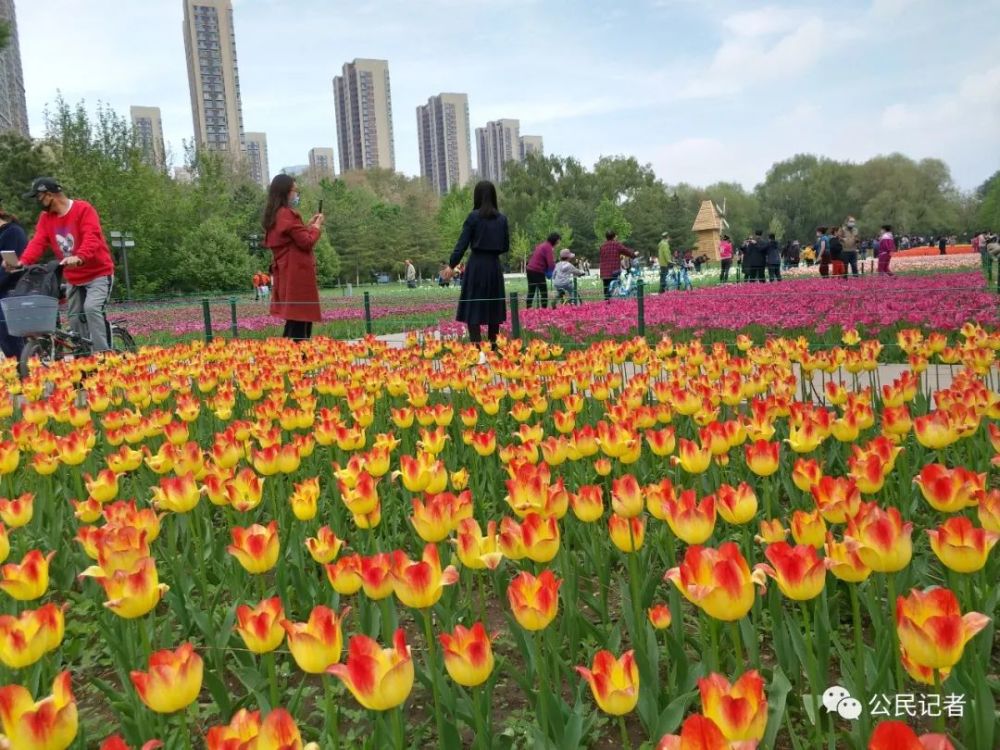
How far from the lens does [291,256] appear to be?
8008mm

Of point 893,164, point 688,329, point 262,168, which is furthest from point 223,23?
point 688,329

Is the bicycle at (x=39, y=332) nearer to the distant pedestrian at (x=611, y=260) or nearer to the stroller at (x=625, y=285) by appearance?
the stroller at (x=625, y=285)

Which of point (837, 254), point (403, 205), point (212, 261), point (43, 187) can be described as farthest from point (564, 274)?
point (403, 205)

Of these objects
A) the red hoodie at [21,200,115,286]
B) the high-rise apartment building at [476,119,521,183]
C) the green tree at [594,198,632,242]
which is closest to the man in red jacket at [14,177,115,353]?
the red hoodie at [21,200,115,286]

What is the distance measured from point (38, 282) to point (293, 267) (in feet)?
6.88

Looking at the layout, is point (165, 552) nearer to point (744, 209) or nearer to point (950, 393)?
point (950, 393)

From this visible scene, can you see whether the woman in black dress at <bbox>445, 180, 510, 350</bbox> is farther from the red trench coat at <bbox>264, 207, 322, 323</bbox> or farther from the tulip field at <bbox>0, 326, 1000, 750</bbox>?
the tulip field at <bbox>0, 326, 1000, 750</bbox>

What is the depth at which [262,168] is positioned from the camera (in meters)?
156

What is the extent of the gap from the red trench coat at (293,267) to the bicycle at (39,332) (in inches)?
61.3

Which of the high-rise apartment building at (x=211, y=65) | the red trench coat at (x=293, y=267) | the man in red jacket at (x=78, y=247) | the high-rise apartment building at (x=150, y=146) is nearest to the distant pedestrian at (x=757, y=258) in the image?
the red trench coat at (x=293, y=267)

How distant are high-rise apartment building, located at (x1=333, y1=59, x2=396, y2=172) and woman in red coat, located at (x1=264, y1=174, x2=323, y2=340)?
139525mm

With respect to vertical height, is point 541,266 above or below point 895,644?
above

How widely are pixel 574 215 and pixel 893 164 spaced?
29110 mm

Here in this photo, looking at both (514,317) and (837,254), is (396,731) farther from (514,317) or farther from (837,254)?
(837,254)
